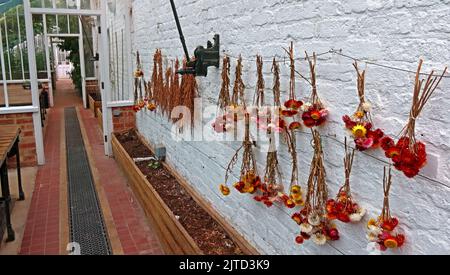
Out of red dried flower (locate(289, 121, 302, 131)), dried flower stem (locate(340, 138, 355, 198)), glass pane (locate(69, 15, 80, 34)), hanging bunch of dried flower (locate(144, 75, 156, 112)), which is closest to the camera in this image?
dried flower stem (locate(340, 138, 355, 198))

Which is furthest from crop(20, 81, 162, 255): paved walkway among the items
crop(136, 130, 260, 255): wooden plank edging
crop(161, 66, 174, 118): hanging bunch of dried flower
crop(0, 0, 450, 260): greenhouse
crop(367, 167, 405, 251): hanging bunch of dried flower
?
crop(367, 167, 405, 251): hanging bunch of dried flower

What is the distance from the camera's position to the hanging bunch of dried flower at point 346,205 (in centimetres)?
157

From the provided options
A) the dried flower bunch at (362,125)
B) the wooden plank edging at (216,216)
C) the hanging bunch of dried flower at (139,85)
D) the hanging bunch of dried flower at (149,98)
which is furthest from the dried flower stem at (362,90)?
the hanging bunch of dried flower at (139,85)

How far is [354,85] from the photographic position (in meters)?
1.58

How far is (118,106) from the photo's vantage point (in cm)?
629

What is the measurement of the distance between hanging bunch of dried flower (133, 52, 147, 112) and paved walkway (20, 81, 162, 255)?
3.15 ft

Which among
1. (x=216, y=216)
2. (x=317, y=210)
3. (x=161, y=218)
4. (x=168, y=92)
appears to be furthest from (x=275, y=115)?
(x=168, y=92)

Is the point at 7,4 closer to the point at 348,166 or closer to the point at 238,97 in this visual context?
the point at 238,97

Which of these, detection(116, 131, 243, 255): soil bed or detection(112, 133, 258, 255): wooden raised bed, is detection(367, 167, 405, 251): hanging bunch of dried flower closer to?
detection(112, 133, 258, 255): wooden raised bed

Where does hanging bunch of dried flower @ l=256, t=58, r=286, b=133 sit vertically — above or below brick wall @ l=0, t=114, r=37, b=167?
above

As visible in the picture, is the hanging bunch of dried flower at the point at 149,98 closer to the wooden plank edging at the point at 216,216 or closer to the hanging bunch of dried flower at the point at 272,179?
the wooden plank edging at the point at 216,216

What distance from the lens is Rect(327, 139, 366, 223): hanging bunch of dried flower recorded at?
1.57 m
